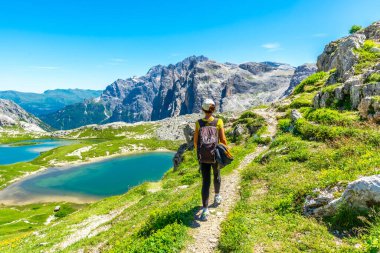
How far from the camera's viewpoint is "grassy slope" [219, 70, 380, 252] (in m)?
10.2

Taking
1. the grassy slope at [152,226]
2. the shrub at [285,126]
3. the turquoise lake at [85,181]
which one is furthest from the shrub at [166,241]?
the turquoise lake at [85,181]

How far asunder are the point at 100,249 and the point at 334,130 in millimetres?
19639

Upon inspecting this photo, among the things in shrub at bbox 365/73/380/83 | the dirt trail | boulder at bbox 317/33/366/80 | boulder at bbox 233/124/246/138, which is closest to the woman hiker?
the dirt trail

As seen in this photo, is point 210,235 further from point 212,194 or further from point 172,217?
point 212,194

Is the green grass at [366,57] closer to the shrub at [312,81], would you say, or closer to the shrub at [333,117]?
the shrub at [312,81]

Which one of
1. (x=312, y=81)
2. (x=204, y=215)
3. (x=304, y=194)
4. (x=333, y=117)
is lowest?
(x=204, y=215)

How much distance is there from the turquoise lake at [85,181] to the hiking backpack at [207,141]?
77.2 meters

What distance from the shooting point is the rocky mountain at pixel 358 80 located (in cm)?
Answer: 2367

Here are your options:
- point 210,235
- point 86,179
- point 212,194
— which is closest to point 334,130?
point 212,194

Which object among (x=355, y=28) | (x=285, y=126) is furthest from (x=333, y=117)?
(x=355, y=28)

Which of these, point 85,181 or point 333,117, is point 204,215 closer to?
point 333,117

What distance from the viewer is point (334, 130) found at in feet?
70.9

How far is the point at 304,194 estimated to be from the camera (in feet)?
43.8

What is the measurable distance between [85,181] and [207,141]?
14056cm
